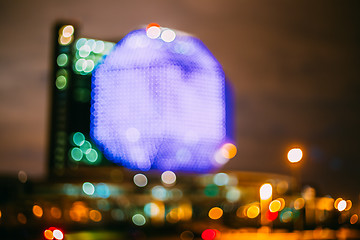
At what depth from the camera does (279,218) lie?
31828 mm

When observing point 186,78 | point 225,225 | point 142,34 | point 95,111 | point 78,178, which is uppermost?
point 142,34

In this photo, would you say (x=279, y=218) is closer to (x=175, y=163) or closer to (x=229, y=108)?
(x=175, y=163)

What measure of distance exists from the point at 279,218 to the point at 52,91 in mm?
16628

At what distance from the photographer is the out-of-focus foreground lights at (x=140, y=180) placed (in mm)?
48362

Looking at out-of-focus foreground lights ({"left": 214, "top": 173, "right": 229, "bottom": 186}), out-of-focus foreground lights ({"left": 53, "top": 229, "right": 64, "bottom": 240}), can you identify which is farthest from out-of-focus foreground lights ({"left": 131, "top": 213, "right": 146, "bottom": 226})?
out-of-focus foreground lights ({"left": 214, "top": 173, "right": 229, "bottom": 186})

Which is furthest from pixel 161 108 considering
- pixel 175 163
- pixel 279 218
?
pixel 279 218

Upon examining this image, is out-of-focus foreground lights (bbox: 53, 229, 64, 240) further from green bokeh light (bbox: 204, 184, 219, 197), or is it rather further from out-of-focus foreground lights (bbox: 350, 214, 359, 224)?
→ green bokeh light (bbox: 204, 184, 219, 197)

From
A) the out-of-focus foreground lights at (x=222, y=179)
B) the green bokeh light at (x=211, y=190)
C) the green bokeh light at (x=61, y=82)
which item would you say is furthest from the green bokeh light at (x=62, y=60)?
the out-of-focus foreground lights at (x=222, y=179)

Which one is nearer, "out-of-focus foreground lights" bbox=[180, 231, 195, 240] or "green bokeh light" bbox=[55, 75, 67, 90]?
"out-of-focus foreground lights" bbox=[180, 231, 195, 240]

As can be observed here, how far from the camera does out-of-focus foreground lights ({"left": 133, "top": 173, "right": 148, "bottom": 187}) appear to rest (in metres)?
48.4

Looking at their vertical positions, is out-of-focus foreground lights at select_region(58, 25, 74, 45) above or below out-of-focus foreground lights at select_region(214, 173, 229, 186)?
above

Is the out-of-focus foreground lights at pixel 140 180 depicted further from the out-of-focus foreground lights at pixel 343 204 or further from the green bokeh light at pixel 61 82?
the out-of-focus foreground lights at pixel 343 204

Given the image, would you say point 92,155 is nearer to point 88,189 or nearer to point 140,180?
point 88,189

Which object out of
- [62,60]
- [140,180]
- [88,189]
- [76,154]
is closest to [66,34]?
[62,60]
